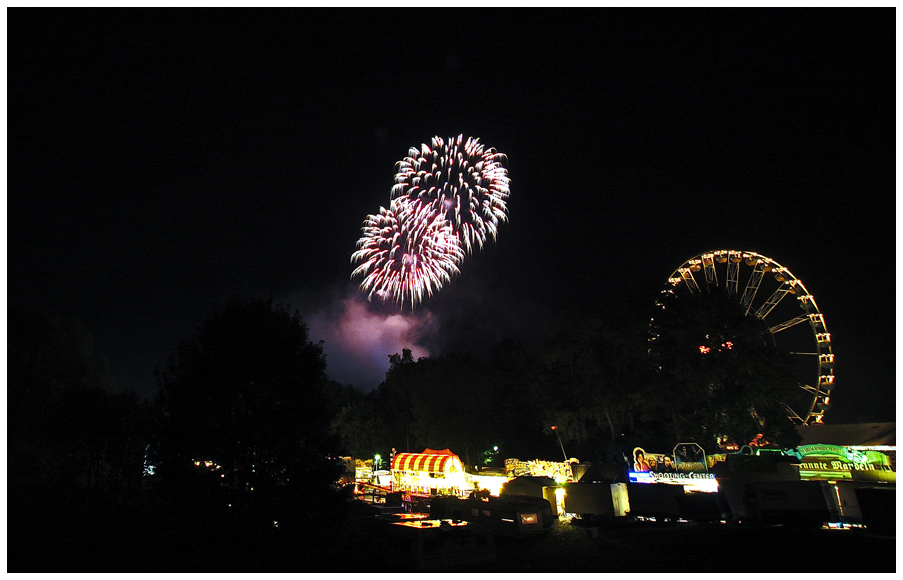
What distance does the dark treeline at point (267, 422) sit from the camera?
Answer: 11969mm

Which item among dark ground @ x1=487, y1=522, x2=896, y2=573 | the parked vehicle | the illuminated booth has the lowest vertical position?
dark ground @ x1=487, y1=522, x2=896, y2=573

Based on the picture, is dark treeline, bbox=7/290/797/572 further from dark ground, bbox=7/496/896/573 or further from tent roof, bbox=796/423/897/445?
tent roof, bbox=796/423/897/445

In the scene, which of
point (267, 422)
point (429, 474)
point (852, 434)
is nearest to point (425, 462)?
point (429, 474)

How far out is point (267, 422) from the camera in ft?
41.2

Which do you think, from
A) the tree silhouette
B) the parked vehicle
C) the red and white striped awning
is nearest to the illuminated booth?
the red and white striped awning

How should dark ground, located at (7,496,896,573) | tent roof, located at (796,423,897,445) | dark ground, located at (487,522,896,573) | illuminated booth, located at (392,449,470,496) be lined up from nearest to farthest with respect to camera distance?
dark ground, located at (7,496,896,573)
dark ground, located at (487,522,896,573)
illuminated booth, located at (392,449,470,496)
tent roof, located at (796,423,897,445)

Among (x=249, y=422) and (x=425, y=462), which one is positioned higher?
(x=249, y=422)

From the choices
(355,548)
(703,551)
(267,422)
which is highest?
(267,422)

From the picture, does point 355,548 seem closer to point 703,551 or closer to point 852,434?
point 703,551

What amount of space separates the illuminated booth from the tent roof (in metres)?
29.5

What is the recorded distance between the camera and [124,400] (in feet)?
96.3

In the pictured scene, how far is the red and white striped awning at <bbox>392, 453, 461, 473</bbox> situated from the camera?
36.2 metres

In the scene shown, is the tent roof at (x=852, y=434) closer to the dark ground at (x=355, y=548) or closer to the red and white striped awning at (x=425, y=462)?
→ the dark ground at (x=355, y=548)

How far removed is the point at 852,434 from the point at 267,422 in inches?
1833
